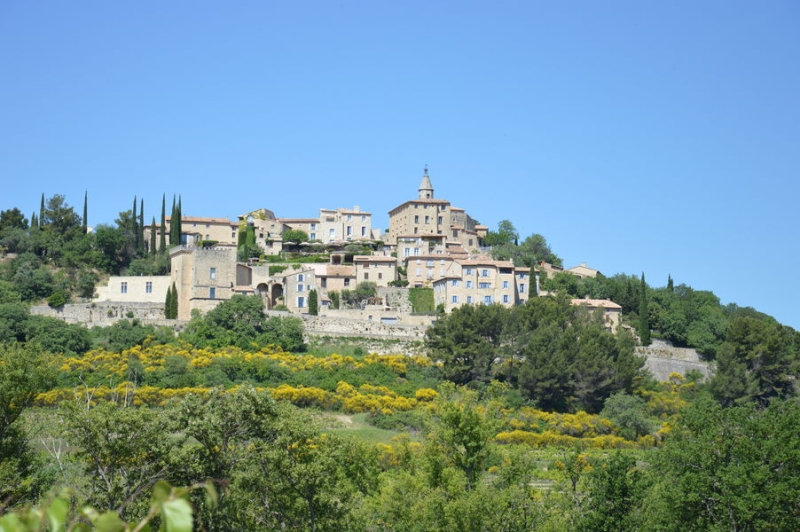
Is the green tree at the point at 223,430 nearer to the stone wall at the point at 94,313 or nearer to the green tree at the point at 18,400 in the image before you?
the green tree at the point at 18,400

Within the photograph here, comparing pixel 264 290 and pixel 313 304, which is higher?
pixel 264 290

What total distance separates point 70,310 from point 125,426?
45.9 m

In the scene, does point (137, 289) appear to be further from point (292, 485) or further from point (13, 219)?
point (292, 485)

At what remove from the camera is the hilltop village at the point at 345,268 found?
72.2 m

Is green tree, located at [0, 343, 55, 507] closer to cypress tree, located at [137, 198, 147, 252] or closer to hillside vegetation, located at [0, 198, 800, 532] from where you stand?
hillside vegetation, located at [0, 198, 800, 532]

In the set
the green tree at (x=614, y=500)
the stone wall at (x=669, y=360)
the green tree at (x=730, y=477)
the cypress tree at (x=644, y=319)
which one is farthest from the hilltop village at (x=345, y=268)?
the green tree at (x=614, y=500)

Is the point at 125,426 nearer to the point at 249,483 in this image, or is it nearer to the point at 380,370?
the point at 249,483

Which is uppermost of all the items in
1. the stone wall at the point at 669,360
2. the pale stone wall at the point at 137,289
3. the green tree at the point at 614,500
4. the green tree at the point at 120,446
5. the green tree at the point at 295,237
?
the green tree at the point at 295,237

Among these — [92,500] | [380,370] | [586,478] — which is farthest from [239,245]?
[92,500]

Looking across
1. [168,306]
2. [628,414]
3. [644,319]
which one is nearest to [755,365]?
[644,319]

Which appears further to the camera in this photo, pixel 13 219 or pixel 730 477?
pixel 13 219

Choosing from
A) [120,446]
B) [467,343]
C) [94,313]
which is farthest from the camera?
[94,313]

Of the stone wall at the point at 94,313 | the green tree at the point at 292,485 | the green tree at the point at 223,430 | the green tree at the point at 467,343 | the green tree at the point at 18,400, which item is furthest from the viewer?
the stone wall at the point at 94,313

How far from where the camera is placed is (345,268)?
79250 millimetres
